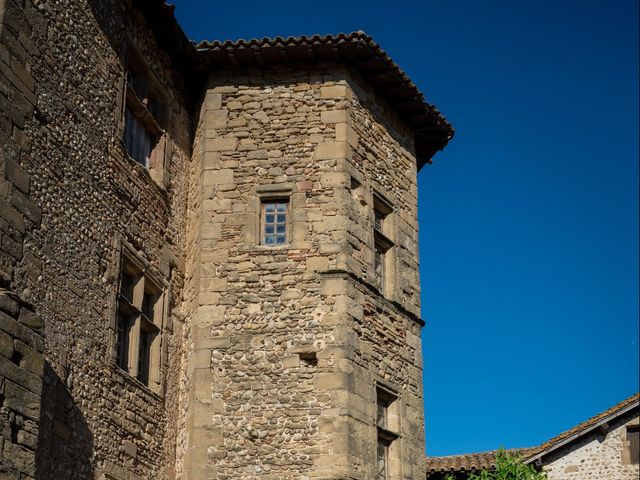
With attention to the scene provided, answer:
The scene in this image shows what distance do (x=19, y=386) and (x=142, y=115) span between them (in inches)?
241

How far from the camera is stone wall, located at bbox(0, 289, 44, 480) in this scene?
9.32m

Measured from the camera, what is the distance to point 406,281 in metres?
16.3

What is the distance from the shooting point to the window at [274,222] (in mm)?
15281

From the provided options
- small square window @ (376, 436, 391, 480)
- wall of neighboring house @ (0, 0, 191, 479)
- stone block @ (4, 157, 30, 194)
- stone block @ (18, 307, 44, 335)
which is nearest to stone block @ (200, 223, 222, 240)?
wall of neighboring house @ (0, 0, 191, 479)

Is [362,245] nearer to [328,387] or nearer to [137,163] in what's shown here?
[328,387]

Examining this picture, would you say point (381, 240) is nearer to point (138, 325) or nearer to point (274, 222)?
point (274, 222)

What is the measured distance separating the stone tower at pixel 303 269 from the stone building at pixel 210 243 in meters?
0.03

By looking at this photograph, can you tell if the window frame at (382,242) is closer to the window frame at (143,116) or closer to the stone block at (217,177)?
the stone block at (217,177)

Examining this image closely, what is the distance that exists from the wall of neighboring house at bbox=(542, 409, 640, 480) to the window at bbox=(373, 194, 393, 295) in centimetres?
791

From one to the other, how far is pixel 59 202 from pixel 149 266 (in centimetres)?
252

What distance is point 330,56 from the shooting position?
626 inches

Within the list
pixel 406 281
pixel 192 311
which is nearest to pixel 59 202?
pixel 192 311

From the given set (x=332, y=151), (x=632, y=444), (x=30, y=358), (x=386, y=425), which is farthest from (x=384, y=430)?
(x=632, y=444)

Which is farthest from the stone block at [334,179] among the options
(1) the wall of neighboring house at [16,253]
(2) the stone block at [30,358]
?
(2) the stone block at [30,358]
